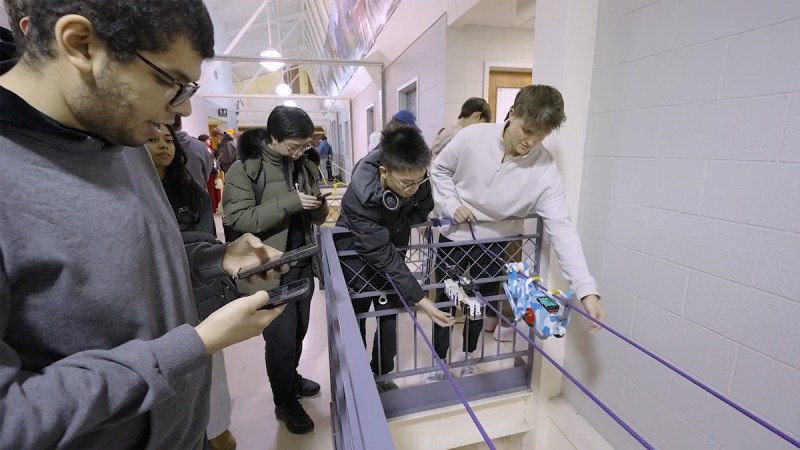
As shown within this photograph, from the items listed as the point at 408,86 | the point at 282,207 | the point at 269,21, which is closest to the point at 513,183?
the point at 282,207

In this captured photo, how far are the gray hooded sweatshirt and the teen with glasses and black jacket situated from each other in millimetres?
776

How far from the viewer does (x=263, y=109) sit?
1548 cm

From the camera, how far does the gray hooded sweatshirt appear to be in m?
0.44

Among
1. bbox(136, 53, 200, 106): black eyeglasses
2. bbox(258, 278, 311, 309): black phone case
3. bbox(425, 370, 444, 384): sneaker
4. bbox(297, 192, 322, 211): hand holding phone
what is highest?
bbox(136, 53, 200, 106): black eyeglasses

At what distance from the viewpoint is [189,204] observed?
4.59ft

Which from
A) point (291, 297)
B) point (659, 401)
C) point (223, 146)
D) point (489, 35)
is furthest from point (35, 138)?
point (223, 146)

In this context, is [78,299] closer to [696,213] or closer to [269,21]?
[696,213]

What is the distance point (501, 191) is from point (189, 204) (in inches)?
49.1

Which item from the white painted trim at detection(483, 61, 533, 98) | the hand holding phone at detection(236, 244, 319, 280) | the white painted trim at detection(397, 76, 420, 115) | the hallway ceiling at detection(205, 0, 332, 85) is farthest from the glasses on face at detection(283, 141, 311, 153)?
the hallway ceiling at detection(205, 0, 332, 85)

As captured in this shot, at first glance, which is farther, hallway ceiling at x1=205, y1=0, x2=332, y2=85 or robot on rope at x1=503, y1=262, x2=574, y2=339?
hallway ceiling at x1=205, y1=0, x2=332, y2=85

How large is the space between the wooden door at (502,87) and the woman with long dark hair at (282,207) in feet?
6.86

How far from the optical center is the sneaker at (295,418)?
5.78 feet

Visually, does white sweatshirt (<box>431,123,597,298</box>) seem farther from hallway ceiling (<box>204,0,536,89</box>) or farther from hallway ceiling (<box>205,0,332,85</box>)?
hallway ceiling (<box>205,0,332,85</box>)

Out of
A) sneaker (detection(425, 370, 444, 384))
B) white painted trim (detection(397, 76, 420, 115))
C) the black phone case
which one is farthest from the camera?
white painted trim (detection(397, 76, 420, 115))
